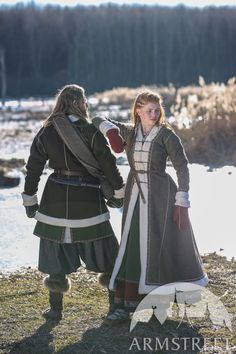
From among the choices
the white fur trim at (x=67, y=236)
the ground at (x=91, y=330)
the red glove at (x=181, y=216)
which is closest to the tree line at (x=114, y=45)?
the ground at (x=91, y=330)

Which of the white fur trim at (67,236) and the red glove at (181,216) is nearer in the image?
the red glove at (181,216)

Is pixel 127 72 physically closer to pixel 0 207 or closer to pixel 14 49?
pixel 14 49

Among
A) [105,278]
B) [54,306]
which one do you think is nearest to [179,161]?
[105,278]

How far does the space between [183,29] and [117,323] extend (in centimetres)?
6468

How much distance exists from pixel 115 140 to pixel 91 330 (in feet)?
3.42

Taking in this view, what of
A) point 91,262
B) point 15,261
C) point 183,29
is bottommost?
point 15,261

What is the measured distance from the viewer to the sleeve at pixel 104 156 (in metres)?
4.30

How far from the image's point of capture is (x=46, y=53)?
66.2 metres

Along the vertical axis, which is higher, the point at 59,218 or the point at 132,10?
the point at 132,10

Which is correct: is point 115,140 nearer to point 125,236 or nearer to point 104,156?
point 104,156

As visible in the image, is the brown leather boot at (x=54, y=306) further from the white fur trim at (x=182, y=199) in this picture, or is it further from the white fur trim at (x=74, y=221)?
the white fur trim at (x=182, y=199)

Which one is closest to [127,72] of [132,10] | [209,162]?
[132,10]

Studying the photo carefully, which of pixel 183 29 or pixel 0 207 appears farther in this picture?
pixel 183 29

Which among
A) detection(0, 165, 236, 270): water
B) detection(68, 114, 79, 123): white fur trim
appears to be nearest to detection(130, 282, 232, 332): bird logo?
detection(68, 114, 79, 123): white fur trim
